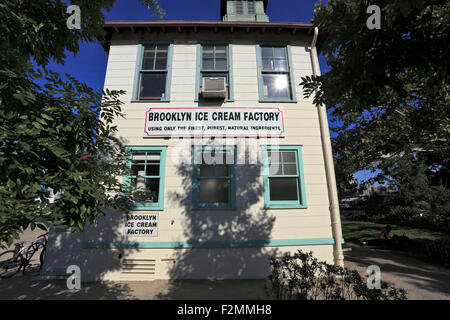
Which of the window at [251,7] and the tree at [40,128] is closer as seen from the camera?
the tree at [40,128]

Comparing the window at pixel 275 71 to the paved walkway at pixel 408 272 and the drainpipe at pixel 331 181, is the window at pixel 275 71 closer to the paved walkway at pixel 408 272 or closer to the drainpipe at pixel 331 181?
the drainpipe at pixel 331 181

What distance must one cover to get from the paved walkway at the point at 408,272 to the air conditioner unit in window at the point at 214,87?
22.8 feet

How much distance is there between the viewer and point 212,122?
675 cm

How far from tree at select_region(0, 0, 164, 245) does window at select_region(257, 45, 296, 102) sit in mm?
5756

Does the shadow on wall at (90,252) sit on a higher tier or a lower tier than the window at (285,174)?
lower

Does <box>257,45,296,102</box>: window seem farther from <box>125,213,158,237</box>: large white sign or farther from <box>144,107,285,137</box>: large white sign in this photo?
<box>125,213,158,237</box>: large white sign

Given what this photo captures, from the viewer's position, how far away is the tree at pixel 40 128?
213 centimetres

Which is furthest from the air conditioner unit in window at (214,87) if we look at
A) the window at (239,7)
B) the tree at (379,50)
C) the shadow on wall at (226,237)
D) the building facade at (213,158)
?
the window at (239,7)

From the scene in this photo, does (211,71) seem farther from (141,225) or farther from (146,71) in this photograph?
(141,225)

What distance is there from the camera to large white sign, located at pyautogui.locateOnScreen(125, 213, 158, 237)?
6027 millimetres

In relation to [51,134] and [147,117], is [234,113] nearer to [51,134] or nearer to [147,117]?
[147,117]

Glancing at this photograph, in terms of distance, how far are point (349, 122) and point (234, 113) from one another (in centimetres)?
611

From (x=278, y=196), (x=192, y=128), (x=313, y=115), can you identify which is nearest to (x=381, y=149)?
(x=313, y=115)

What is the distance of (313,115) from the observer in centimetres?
702
